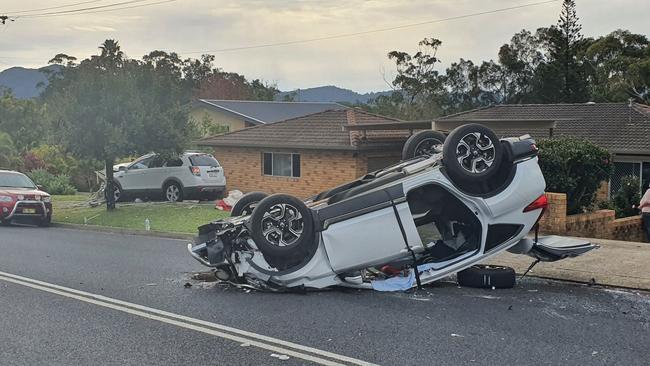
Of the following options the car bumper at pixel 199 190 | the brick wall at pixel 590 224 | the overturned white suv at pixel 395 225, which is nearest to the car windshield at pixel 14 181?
the car bumper at pixel 199 190

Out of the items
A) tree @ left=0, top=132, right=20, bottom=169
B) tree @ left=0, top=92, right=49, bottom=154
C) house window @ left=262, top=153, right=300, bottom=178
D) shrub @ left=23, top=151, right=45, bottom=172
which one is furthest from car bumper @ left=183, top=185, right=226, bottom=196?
tree @ left=0, top=92, right=49, bottom=154

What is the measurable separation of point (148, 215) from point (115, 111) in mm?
3660

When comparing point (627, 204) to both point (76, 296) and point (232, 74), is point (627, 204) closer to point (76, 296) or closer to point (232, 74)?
point (76, 296)

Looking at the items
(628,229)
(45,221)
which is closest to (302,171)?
(45,221)

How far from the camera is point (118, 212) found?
2127 cm

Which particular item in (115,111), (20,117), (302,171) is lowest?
(302,171)

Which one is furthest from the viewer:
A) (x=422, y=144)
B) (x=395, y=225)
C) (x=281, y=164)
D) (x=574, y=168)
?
(x=281, y=164)

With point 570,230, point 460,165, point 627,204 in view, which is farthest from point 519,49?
point 460,165

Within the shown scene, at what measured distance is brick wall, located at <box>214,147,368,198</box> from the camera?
79.2 feet

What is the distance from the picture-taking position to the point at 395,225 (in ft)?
27.8

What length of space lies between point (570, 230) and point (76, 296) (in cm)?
983

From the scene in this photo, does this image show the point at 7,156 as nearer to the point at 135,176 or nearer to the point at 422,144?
the point at 135,176

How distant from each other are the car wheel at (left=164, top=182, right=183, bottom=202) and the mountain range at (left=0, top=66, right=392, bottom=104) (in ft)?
111

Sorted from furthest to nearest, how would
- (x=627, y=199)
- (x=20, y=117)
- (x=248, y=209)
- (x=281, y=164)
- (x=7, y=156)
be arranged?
(x=20, y=117), (x=7, y=156), (x=281, y=164), (x=627, y=199), (x=248, y=209)
